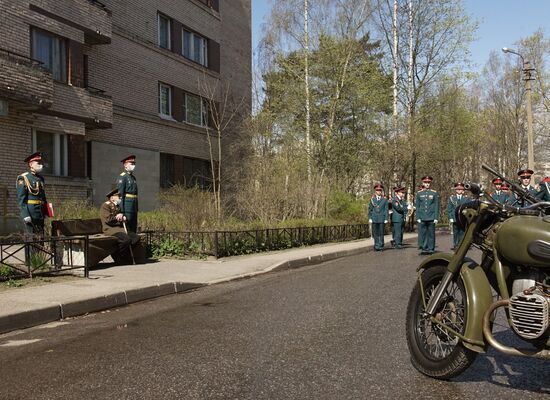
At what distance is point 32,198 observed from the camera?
32.5 feet

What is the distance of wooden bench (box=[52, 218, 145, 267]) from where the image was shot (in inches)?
397

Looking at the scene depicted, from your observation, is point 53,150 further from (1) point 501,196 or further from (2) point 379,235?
(1) point 501,196

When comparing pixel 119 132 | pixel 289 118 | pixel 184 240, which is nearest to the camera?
pixel 184 240

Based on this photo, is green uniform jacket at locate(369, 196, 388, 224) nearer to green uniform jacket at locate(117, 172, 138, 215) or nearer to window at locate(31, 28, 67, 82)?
green uniform jacket at locate(117, 172, 138, 215)

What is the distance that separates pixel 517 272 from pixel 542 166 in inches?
1876

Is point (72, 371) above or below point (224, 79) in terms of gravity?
below

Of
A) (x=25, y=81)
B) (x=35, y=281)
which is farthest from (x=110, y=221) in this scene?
(x=25, y=81)

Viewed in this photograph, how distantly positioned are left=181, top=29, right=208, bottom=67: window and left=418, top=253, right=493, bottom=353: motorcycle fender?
2500 centimetres

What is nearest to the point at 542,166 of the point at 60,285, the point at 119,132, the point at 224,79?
the point at 224,79

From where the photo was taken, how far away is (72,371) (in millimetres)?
4402

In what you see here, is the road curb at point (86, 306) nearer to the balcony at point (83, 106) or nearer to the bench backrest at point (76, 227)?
the bench backrest at point (76, 227)

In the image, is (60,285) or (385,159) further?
(385,159)

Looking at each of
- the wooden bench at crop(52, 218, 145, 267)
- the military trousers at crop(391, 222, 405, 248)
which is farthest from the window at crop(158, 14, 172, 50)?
the wooden bench at crop(52, 218, 145, 267)

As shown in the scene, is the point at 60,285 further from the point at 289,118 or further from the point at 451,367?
the point at 289,118
